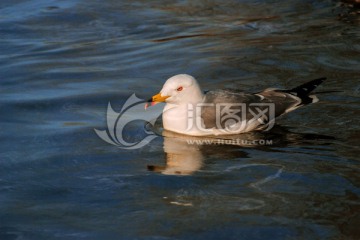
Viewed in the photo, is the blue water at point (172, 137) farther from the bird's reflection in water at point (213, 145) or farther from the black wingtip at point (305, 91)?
the black wingtip at point (305, 91)

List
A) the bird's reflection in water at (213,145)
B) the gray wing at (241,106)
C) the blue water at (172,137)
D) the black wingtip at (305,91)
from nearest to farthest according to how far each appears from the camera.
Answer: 1. the blue water at (172,137)
2. the bird's reflection in water at (213,145)
3. the gray wing at (241,106)
4. the black wingtip at (305,91)

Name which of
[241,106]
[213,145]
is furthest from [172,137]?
[241,106]

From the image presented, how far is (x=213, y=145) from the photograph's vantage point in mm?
7727

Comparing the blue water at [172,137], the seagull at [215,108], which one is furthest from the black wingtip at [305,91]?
the blue water at [172,137]

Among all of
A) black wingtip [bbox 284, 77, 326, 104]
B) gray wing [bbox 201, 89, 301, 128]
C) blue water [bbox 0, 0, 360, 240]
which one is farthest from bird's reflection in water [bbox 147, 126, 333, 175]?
black wingtip [bbox 284, 77, 326, 104]

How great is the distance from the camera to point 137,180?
6.84m

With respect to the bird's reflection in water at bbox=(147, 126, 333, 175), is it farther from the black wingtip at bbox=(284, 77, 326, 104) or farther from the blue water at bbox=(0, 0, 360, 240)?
the black wingtip at bbox=(284, 77, 326, 104)

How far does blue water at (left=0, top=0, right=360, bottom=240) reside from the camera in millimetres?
6055

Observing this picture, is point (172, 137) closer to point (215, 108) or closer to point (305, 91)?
point (215, 108)

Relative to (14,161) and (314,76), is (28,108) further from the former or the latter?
(314,76)

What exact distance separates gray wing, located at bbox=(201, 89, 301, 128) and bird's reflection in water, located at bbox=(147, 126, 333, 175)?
0.15m

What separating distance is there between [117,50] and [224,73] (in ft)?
6.72

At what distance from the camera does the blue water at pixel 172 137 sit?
6055mm

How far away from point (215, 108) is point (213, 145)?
1.18ft
